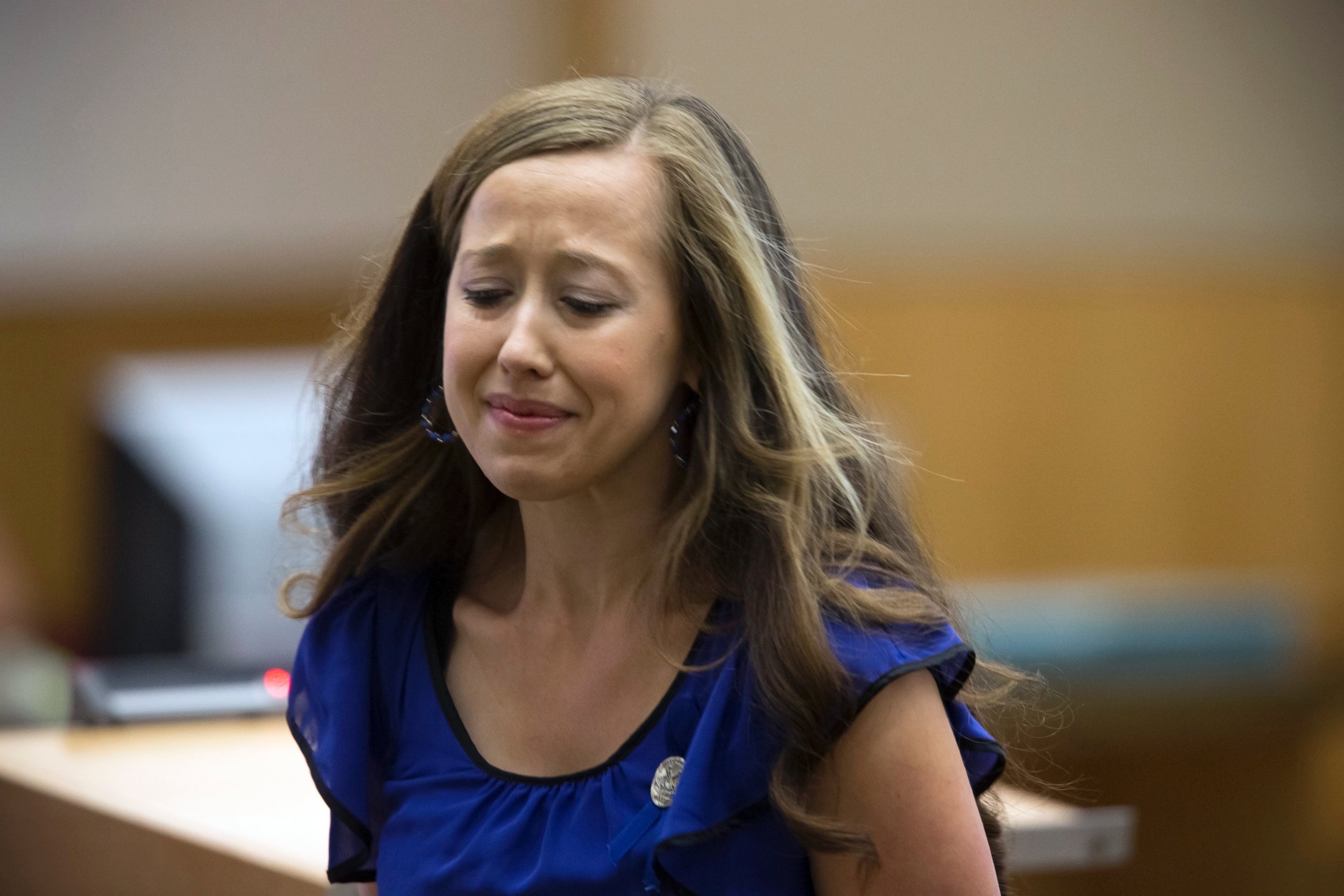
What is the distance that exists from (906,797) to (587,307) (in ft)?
1.37

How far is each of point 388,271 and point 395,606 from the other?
29 centimetres

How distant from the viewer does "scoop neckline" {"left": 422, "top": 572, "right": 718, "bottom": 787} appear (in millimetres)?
1149

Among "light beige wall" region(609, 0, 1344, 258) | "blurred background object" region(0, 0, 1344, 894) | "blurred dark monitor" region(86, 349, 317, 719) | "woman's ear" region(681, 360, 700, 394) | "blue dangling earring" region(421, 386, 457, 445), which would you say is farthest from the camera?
"light beige wall" region(609, 0, 1344, 258)

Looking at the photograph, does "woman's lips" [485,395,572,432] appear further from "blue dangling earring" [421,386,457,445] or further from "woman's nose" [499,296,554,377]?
"blue dangling earring" [421,386,457,445]

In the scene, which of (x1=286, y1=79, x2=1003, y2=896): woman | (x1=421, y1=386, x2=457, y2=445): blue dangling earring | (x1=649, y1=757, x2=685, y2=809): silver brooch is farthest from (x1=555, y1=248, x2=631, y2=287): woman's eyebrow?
(x1=649, y1=757, x2=685, y2=809): silver brooch

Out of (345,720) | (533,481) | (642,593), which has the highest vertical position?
(533,481)

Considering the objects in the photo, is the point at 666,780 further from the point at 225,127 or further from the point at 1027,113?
the point at 1027,113

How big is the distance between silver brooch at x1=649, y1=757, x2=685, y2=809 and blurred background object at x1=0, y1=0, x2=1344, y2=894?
248 cm

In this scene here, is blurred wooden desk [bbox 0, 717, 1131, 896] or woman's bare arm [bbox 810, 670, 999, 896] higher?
woman's bare arm [bbox 810, 670, 999, 896]

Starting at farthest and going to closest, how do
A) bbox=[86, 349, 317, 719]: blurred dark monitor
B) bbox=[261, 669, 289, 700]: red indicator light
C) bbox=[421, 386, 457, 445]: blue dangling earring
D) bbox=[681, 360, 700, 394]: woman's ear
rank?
bbox=[86, 349, 317, 719]: blurred dark monitor
bbox=[261, 669, 289, 700]: red indicator light
bbox=[421, 386, 457, 445]: blue dangling earring
bbox=[681, 360, 700, 394]: woman's ear

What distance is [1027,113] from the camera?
455 cm

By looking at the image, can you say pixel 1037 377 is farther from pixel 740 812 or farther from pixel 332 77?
pixel 740 812

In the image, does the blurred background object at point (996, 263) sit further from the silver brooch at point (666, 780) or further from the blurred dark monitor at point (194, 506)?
the silver brooch at point (666, 780)

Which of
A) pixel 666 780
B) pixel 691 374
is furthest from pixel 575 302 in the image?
pixel 666 780
